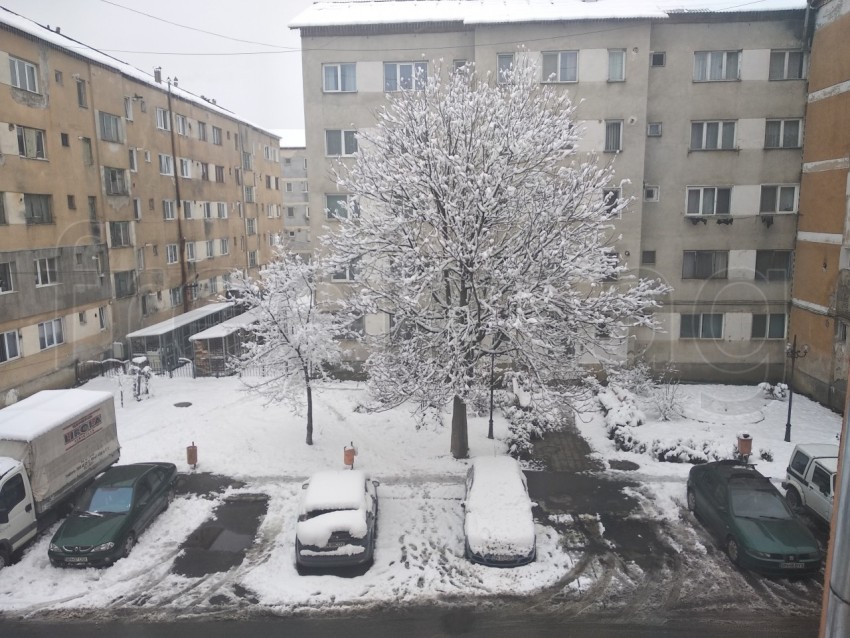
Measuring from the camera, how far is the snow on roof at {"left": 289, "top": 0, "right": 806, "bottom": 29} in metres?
23.7

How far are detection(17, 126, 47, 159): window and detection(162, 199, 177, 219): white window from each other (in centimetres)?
1032

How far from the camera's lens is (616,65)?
24.4 metres

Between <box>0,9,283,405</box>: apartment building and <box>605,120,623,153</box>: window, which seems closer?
<box>0,9,283,405</box>: apartment building

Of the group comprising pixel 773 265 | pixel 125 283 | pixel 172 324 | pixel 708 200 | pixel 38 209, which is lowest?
pixel 172 324

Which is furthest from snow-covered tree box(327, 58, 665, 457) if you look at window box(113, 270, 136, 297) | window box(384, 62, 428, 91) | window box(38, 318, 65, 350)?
window box(113, 270, 136, 297)

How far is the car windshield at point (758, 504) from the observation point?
1280 centimetres

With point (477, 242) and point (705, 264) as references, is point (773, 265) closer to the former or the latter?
point (705, 264)

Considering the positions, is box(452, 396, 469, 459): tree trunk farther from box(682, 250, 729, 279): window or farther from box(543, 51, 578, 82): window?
box(543, 51, 578, 82): window

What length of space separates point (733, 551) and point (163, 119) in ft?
116

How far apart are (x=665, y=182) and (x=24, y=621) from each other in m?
25.3

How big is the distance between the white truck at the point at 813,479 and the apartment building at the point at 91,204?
1716 centimetres

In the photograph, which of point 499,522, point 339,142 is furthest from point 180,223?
point 499,522

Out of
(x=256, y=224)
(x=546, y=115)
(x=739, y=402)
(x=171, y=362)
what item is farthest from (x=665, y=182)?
(x=256, y=224)

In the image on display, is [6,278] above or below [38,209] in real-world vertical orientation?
below
